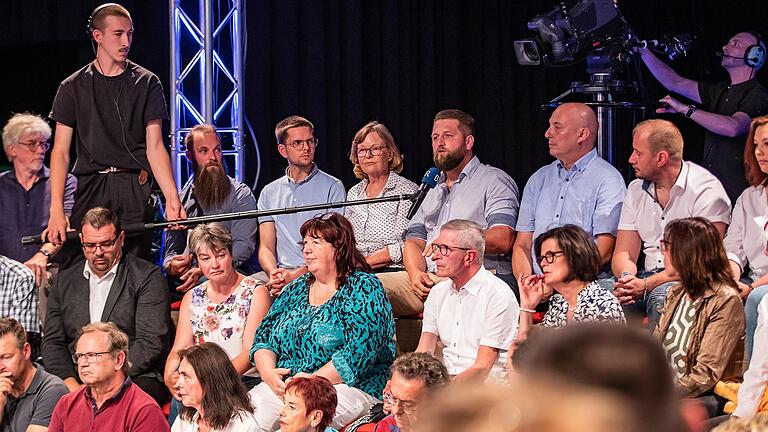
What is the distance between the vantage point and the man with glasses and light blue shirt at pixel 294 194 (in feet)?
17.0

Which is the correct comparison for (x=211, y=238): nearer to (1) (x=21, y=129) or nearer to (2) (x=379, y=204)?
(2) (x=379, y=204)

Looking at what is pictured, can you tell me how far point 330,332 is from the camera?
3.98 metres

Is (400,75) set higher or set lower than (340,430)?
higher

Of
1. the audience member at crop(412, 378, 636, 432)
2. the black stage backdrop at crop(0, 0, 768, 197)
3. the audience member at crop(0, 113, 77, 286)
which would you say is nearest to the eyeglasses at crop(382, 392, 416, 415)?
the audience member at crop(0, 113, 77, 286)

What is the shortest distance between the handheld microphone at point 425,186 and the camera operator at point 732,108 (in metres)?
1.30

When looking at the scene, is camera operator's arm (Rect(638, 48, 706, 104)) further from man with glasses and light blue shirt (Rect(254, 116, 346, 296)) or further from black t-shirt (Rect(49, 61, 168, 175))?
black t-shirt (Rect(49, 61, 168, 175))

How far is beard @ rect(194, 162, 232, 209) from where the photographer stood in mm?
5078

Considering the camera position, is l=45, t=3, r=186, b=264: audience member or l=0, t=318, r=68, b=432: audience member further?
l=45, t=3, r=186, b=264: audience member

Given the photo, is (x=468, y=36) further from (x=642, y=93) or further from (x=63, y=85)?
(x=63, y=85)

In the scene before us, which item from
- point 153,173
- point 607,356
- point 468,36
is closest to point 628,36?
point 468,36

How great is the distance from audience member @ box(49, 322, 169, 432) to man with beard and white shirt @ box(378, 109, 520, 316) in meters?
1.22

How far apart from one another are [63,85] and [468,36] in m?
2.59

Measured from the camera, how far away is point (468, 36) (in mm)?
6266

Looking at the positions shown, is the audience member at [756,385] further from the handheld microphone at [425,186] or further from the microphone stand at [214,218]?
the microphone stand at [214,218]
